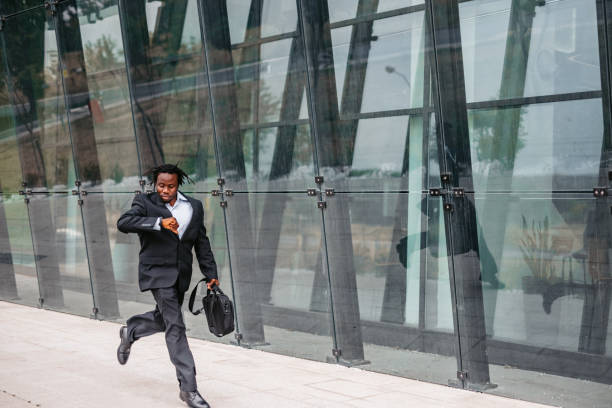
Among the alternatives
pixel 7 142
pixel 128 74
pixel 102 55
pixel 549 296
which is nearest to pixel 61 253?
pixel 7 142

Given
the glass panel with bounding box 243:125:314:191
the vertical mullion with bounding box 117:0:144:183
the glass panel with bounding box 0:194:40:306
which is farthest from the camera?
the glass panel with bounding box 0:194:40:306

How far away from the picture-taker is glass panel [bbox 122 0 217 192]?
10.1 meters

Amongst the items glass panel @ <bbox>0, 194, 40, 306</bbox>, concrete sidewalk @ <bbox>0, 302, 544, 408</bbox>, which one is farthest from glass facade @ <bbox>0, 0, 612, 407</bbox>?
glass panel @ <bbox>0, 194, 40, 306</bbox>

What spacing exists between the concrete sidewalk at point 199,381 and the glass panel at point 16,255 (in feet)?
11.5

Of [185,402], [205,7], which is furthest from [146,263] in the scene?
[205,7]

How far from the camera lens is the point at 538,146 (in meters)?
6.83

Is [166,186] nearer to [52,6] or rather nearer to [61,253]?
[52,6]

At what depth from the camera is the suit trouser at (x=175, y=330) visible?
6.65 metres

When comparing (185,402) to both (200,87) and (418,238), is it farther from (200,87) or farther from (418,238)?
(200,87)

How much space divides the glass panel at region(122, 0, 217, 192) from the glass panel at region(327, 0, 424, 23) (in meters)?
2.16

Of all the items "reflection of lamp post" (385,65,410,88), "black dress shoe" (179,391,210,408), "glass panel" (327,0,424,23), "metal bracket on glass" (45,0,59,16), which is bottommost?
"black dress shoe" (179,391,210,408)

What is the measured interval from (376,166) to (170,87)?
349cm

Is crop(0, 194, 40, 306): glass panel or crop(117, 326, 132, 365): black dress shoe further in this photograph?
crop(0, 194, 40, 306): glass panel

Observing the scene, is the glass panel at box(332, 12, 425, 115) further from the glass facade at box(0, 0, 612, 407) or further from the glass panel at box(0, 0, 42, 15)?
the glass panel at box(0, 0, 42, 15)
